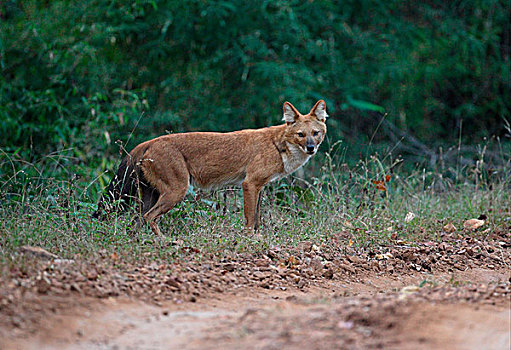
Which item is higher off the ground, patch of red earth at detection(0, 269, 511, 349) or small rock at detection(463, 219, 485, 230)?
patch of red earth at detection(0, 269, 511, 349)

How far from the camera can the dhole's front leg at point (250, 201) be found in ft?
21.9

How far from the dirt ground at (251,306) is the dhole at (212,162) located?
1.36m

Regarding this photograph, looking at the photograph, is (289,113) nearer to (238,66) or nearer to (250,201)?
(250,201)

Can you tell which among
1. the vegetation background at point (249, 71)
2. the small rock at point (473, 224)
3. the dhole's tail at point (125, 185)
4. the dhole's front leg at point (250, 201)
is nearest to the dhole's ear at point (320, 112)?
the dhole's front leg at point (250, 201)

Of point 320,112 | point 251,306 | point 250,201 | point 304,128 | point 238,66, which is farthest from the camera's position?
point 238,66

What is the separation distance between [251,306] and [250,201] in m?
2.43

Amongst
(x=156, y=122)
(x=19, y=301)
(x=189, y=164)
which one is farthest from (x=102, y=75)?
(x=19, y=301)

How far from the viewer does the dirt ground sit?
3318 millimetres

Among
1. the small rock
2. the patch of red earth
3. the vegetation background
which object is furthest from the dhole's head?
the patch of red earth

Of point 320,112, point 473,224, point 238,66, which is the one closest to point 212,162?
point 320,112

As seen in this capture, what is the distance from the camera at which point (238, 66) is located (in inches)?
486

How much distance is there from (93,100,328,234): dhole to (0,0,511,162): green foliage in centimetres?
281

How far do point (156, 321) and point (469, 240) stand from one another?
413cm

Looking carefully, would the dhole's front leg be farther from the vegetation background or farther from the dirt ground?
the vegetation background
